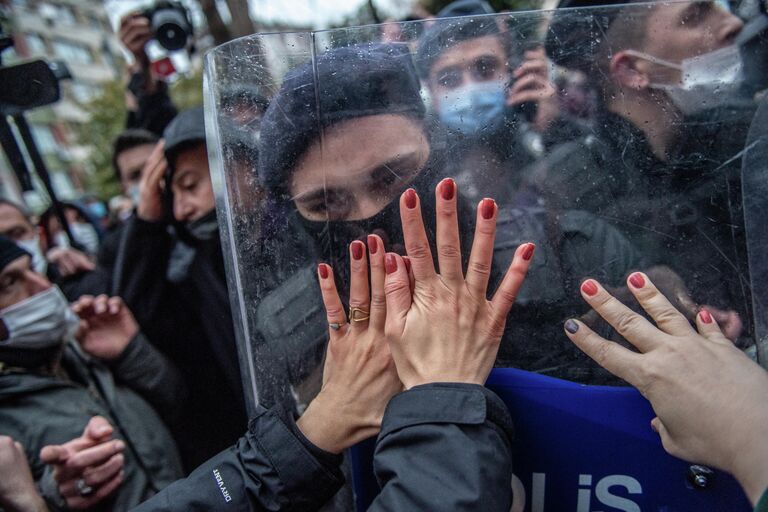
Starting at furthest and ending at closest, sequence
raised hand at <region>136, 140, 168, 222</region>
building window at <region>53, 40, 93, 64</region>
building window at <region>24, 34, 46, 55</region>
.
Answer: building window at <region>53, 40, 93, 64</region> < building window at <region>24, 34, 46, 55</region> < raised hand at <region>136, 140, 168, 222</region>

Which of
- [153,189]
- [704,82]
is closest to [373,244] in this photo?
[704,82]

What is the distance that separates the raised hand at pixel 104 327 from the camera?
→ 2.04 meters

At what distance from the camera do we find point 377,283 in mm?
1113

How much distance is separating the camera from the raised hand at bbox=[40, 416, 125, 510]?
2211 mm

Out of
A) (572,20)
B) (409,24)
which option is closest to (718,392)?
(572,20)

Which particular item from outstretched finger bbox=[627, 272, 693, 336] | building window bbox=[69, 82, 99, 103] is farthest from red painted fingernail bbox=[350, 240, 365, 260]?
building window bbox=[69, 82, 99, 103]

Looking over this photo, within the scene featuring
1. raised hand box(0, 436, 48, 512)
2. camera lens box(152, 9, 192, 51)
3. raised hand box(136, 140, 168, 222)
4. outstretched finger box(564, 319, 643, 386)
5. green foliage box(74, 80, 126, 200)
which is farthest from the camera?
green foliage box(74, 80, 126, 200)

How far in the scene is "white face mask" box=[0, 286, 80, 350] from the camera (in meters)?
1.88

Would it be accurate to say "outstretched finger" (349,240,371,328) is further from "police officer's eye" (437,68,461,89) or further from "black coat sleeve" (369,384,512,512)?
"police officer's eye" (437,68,461,89)

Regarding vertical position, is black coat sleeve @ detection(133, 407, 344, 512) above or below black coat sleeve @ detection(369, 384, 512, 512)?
below

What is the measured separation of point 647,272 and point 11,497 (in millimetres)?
1771

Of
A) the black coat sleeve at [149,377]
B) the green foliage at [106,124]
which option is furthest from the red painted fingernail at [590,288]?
the green foliage at [106,124]

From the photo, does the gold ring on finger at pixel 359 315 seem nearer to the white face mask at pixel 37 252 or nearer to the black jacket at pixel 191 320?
the black jacket at pixel 191 320

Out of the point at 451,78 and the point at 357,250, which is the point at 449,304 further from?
the point at 451,78
